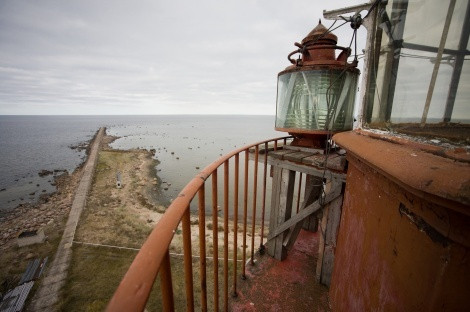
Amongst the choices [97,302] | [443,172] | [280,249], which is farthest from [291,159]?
[97,302]

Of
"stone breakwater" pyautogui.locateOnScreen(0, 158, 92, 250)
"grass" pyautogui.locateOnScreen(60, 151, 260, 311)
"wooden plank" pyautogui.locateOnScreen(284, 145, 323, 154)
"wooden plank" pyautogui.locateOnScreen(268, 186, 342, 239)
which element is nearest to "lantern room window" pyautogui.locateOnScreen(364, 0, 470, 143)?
"wooden plank" pyautogui.locateOnScreen(268, 186, 342, 239)

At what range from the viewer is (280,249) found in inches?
151

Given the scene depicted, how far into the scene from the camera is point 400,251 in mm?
1139

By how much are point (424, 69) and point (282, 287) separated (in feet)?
10.4

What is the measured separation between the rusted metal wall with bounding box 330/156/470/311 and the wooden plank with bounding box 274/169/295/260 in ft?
5.53

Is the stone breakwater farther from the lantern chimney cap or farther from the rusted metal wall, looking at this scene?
the rusted metal wall

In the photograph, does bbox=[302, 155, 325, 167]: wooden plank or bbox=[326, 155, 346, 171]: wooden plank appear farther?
bbox=[302, 155, 325, 167]: wooden plank

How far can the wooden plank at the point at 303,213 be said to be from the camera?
10.1 ft

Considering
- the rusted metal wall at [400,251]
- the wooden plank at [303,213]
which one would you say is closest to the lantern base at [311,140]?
the wooden plank at [303,213]

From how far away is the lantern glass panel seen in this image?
3.62m

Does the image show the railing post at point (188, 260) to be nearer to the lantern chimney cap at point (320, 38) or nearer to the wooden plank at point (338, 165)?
the wooden plank at point (338, 165)

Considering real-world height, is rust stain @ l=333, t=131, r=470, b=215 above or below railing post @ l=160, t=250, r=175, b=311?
above

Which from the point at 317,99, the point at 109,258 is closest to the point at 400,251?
the point at 317,99

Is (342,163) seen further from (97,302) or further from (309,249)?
(97,302)
